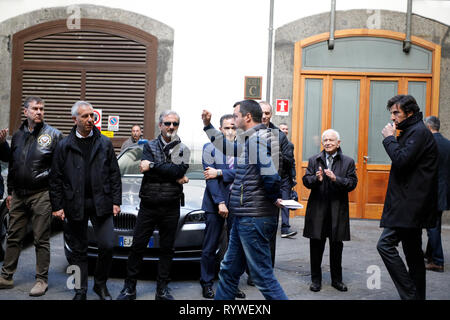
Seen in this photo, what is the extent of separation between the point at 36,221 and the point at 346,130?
23.6 feet

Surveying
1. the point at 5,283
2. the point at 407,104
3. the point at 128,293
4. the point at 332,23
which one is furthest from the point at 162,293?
the point at 332,23

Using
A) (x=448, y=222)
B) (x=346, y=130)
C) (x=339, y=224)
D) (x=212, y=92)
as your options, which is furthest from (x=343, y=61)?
(x=339, y=224)

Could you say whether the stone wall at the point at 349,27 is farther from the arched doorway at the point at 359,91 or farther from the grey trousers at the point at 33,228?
the grey trousers at the point at 33,228

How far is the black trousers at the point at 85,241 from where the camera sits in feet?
16.3

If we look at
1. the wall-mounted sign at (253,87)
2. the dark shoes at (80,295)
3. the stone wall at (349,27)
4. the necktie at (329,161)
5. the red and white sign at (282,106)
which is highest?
the stone wall at (349,27)

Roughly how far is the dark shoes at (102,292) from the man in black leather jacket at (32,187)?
0.60 m

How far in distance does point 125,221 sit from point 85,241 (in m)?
0.71

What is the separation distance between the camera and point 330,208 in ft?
18.8

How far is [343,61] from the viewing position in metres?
10.7

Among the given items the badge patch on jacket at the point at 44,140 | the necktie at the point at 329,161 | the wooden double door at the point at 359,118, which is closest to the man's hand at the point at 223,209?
the necktie at the point at 329,161

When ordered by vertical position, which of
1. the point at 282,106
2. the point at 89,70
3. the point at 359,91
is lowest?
the point at 282,106

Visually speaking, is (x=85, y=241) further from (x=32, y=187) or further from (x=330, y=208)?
(x=330, y=208)

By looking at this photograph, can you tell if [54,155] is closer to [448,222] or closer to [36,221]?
[36,221]

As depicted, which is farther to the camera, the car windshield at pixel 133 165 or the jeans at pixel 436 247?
the car windshield at pixel 133 165
